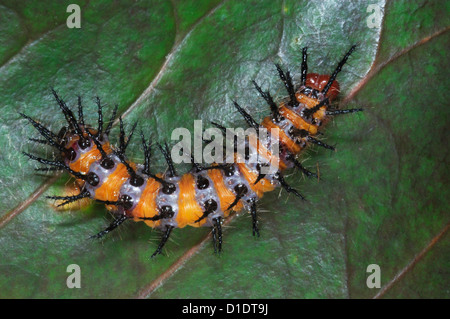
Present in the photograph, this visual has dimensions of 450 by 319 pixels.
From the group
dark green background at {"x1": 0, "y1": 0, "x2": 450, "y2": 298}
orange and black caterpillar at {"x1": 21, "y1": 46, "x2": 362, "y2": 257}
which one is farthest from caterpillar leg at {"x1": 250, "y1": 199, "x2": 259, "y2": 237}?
dark green background at {"x1": 0, "y1": 0, "x2": 450, "y2": 298}

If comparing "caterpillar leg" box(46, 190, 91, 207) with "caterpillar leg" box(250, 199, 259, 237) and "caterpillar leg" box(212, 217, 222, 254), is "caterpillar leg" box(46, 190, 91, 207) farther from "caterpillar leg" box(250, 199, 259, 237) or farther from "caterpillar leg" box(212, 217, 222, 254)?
"caterpillar leg" box(250, 199, 259, 237)

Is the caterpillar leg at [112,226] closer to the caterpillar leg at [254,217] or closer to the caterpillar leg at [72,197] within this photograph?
the caterpillar leg at [72,197]

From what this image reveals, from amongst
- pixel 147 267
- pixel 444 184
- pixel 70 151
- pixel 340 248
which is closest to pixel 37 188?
pixel 70 151

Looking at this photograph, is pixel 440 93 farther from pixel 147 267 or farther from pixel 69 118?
pixel 69 118

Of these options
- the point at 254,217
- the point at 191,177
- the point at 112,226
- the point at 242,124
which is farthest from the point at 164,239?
the point at 242,124

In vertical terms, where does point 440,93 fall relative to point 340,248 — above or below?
above

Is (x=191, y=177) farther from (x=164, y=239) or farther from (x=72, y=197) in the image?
(x=72, y=197)
